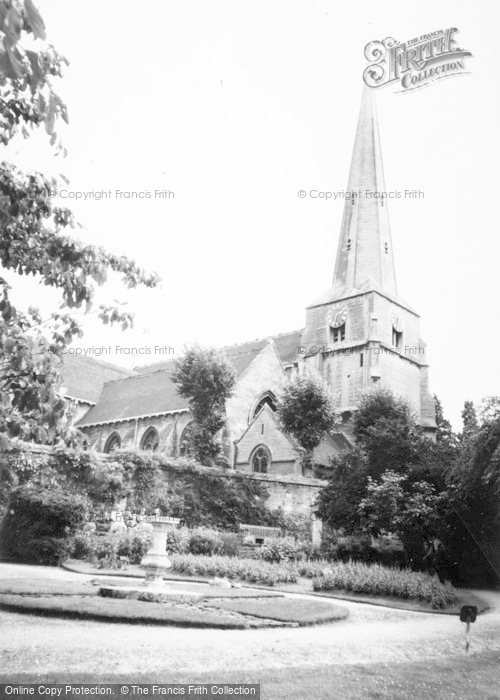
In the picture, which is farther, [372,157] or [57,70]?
[372,157]

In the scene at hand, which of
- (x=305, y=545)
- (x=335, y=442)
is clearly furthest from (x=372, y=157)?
(x=305, y=545)

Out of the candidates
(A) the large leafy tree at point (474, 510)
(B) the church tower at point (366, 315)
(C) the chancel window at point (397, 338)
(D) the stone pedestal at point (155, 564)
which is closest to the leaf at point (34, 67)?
(D) the stone pedestal at point (155, 564)

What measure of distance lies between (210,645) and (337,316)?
4926cm

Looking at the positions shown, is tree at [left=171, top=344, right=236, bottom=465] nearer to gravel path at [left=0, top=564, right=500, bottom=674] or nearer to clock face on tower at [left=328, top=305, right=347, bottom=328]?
clock face on tower at [left=328, top=305, right=347, bottom=328]

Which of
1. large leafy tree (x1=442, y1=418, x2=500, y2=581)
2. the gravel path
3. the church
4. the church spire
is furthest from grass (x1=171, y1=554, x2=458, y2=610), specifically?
the church spire

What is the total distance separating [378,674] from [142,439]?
3989cm

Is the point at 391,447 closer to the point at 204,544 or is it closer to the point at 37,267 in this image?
the point at 204,544

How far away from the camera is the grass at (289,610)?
470 inches

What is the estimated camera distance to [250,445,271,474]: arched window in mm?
39969

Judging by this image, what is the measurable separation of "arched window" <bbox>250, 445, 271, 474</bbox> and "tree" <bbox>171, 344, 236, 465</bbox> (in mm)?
3537

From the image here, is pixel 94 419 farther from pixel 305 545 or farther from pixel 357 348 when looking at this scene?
pixel 305 545

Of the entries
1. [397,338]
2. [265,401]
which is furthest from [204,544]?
[397,338]

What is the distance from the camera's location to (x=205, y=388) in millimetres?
37594

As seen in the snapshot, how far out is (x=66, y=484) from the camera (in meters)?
23.9
